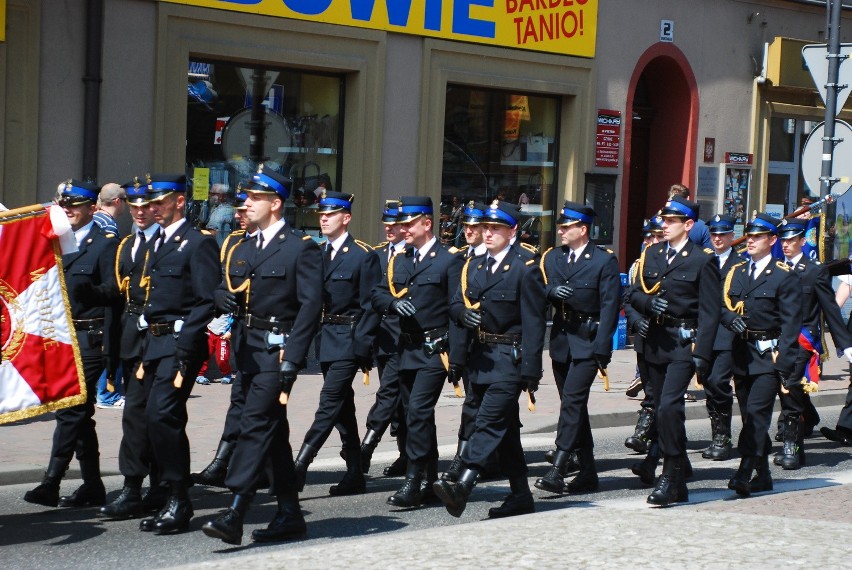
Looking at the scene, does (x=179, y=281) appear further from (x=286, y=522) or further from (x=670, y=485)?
(x=670, y=485)

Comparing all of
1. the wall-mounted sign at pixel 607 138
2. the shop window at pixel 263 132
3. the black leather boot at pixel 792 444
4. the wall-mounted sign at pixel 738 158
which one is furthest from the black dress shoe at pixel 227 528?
the wall-mounted sign at pixel 738 158

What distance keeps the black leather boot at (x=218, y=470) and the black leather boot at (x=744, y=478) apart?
11.3ft

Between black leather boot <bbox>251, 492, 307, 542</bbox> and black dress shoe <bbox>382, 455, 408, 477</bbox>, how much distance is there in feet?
8.63

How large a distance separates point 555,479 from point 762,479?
1548 mm

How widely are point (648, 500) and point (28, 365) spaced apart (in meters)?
3.99

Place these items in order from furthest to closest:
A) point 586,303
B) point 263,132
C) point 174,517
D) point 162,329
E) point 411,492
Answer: point 263,132 < point 586,303 < point 411,492 < point 162,329 < point 174,517

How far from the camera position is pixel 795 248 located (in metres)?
12.6

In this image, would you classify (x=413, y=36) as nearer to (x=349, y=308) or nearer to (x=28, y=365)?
(x=349, y=308)

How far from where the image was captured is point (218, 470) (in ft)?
32.7

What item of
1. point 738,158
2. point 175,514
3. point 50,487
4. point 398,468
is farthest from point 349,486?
point 738,158

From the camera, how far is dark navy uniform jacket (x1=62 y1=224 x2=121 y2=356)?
9.31 meters

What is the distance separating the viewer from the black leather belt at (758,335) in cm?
1076

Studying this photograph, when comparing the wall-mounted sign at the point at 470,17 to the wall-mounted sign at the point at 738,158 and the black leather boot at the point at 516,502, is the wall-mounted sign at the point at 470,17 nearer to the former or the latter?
the wall-mounted sign at the point at 738,158

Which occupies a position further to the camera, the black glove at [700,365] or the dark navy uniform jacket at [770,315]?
the dark navy uniform jacket at [770,315]
